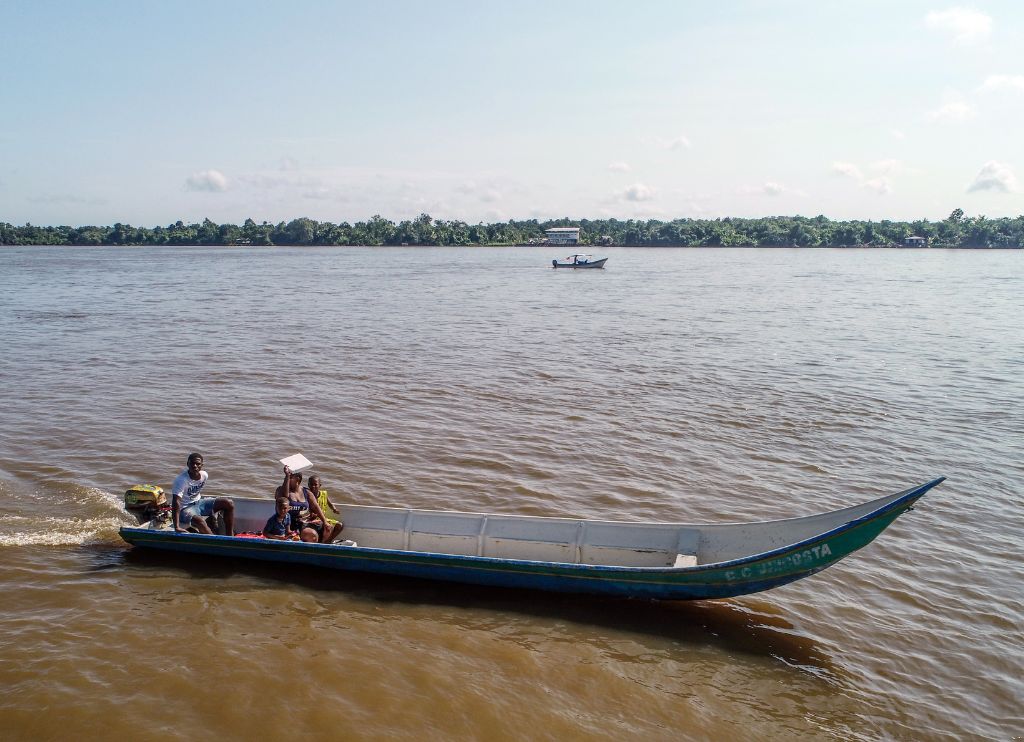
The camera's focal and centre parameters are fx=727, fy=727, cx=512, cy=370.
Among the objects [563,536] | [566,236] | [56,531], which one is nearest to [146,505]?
[56,531]

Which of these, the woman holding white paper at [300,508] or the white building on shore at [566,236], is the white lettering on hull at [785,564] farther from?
the white building on shore at [566,236]

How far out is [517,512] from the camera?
10859mm

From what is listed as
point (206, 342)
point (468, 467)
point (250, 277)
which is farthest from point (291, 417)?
point (250, 277)

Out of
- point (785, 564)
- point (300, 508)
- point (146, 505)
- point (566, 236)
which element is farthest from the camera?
point (566, 236)

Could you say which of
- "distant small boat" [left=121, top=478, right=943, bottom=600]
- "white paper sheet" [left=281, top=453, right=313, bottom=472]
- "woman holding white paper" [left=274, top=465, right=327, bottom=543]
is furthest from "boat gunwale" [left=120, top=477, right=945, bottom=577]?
"white paper sheet" [left=281, top=453, right=313, bottom=472]

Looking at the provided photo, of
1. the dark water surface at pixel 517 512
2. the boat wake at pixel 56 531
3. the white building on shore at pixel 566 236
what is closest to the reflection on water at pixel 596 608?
the dark water surface at pixel 517 512

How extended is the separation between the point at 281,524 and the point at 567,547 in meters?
3.51

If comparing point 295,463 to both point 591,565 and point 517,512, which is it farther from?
point 591,565

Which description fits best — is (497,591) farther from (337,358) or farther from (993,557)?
(337,358)

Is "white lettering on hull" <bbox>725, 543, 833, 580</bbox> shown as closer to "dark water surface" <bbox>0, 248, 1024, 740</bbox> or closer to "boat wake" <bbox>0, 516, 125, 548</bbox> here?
"dark water surface" <bbox>0, 248, 1024, 740</bbox>

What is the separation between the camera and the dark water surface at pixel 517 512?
6.71 m

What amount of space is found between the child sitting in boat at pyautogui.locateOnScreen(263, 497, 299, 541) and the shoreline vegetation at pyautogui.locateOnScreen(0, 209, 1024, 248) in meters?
106

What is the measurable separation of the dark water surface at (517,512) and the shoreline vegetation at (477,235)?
85142mm

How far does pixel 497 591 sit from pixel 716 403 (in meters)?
9.58
